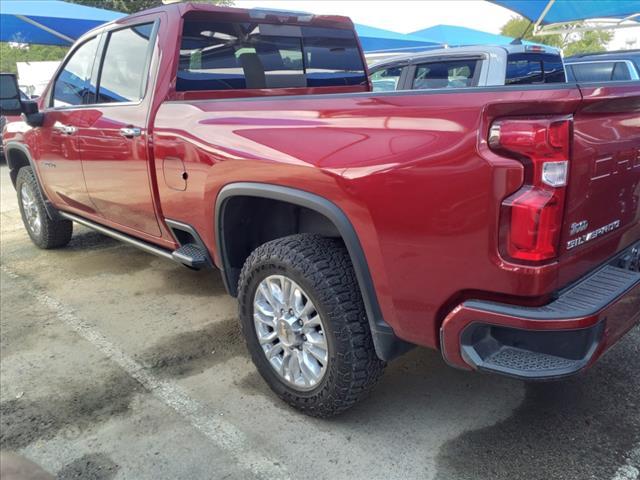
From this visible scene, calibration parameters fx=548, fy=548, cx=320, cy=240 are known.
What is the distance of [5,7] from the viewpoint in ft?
44.3

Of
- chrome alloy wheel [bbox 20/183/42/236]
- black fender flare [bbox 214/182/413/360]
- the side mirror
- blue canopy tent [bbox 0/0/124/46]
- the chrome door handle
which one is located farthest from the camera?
blue canopy tent [bbox 0/0/124/46]

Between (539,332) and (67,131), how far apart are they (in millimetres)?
3633

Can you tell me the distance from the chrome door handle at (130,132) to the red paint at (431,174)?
61 cm

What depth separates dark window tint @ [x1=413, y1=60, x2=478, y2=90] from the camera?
17.3 ft

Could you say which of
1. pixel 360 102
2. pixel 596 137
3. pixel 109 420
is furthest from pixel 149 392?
pixel 596 137

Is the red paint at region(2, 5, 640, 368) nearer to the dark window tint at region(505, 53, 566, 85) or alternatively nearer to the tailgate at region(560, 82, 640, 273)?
the tailgate at region(560, 82, 640, 273)

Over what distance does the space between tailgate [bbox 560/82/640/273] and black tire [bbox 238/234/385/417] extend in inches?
35.0

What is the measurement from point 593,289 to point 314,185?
114cm

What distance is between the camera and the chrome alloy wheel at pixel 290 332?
252 cm

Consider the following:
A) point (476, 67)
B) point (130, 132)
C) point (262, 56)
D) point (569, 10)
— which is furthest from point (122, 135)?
point (569, 10)

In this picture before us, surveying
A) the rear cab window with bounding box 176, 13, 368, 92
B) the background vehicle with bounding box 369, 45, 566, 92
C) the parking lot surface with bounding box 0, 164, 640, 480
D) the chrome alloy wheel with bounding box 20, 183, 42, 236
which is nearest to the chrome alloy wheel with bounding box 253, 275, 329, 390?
the parking lot surface with bounding box 0, 164, 640, 480

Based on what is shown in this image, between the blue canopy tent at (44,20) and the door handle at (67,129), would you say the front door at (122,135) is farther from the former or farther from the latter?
the blue canopy tent at (44,20)

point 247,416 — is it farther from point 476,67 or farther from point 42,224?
point 476,67

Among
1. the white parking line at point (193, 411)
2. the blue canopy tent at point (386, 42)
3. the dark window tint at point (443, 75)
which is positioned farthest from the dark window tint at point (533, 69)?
the blue canopy tent at point (386, 42)
